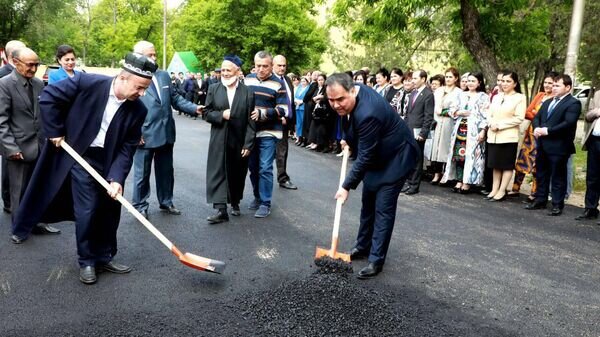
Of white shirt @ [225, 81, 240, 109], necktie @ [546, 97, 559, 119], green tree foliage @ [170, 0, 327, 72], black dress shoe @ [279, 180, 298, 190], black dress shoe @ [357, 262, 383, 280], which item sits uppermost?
green tree foliage @ [170, 0, 327, 72]

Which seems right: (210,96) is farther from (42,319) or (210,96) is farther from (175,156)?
(175,156)

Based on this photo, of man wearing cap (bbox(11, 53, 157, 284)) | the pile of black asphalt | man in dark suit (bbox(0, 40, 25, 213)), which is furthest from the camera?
man in dark suit (bbox(0, 40, 25, 213))

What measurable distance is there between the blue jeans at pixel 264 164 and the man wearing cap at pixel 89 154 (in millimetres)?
2173

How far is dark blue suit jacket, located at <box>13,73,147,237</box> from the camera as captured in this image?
3945mm

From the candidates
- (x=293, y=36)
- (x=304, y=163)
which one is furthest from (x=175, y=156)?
(x=293, y=36)

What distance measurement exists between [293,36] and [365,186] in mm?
21553

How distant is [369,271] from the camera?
4.35 meters

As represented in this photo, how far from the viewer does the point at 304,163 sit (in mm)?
10297

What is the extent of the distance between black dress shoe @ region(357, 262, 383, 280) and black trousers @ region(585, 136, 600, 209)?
3756mm

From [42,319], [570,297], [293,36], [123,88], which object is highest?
[293,36]

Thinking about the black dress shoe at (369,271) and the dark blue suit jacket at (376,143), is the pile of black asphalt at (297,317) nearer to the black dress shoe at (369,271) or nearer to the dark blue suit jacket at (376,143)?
the black dress shoe at (369,271)

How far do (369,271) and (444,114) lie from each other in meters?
4.56

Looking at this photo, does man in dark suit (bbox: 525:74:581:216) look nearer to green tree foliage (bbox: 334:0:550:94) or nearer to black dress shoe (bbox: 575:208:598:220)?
black dress shoe (bbox: 575:208:598:220)

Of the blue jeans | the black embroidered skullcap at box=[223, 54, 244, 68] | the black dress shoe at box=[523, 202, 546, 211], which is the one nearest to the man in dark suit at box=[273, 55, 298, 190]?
the blue jeans
